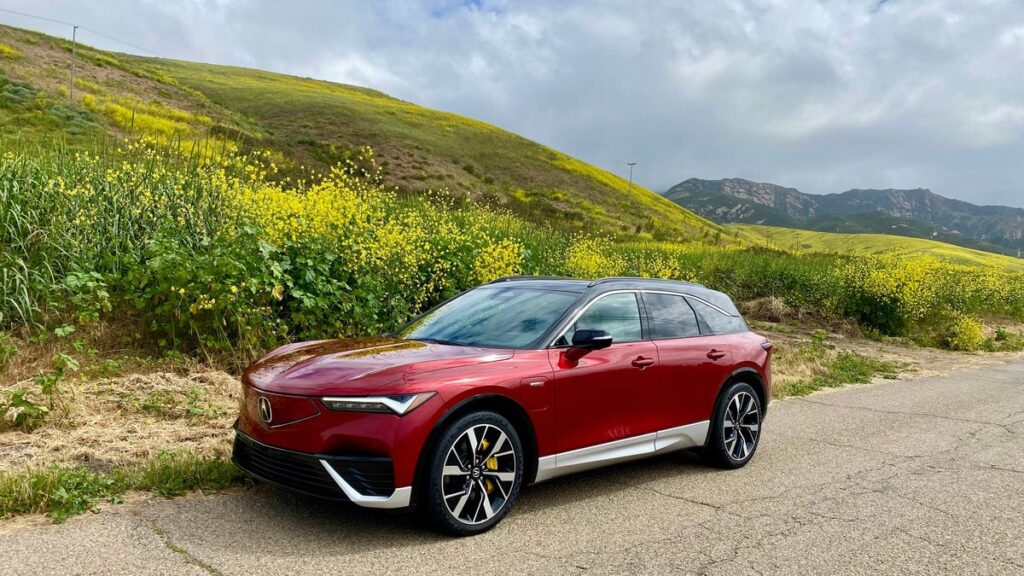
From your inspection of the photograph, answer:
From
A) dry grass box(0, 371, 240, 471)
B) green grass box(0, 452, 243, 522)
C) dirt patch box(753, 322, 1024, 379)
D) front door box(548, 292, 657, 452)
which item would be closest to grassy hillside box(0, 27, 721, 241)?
dirt patch box(753, 322, 1024, 379)

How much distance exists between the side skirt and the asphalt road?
0.27m

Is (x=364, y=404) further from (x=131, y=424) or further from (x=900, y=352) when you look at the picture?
(x=900, y=352)

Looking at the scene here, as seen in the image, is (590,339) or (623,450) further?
(623,450)

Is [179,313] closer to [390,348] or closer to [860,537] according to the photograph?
[390,348]

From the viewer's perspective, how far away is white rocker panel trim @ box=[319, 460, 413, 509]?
12.8 feet

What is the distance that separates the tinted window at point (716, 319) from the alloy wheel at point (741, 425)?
58 cm

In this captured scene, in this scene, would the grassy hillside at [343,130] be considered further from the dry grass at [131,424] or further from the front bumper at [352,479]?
the front bumper at [352,479]

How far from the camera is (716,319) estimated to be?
648cm

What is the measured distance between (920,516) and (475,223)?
28.4 ft

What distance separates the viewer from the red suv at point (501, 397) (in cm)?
398

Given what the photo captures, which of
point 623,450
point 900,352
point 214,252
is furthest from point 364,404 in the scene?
point 900,352

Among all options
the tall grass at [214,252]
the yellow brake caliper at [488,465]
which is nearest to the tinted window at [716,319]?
the yellow brake caliper at [488,465]

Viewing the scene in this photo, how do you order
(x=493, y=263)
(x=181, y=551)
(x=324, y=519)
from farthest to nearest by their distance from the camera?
(x=493, y=263)
(x=324, y=519)
(x=181, y=551)

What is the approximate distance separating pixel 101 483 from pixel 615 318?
3.63 m
